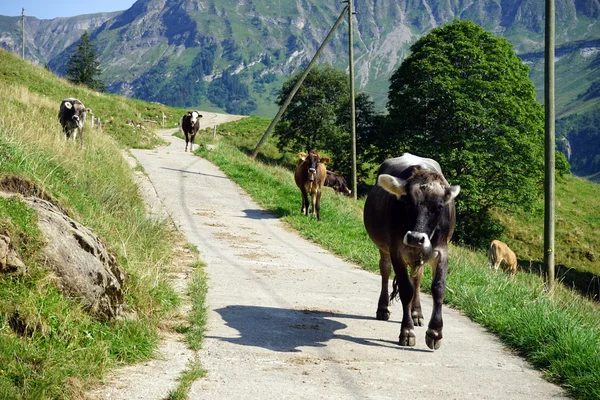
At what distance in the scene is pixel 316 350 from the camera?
6.89 m

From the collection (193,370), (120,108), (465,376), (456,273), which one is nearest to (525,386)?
(465,376)

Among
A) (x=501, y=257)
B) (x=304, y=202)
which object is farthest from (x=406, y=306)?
(x=501, y=257)

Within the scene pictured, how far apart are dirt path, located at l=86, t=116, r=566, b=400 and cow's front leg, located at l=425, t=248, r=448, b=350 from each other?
0.59 ft

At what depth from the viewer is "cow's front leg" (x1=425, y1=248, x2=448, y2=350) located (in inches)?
273

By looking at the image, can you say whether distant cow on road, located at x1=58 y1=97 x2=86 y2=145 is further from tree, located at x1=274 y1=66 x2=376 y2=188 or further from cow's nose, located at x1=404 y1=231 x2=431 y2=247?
tree, located at x1=274 y1=66 x2=376 y2=188

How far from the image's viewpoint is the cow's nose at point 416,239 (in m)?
6.56

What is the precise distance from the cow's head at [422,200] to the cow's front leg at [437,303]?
0.76ft

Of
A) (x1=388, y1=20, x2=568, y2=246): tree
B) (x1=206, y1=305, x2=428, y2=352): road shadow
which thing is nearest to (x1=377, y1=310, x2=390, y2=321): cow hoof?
(x1=206, y1=305, x2=428, y2=352): road shadow

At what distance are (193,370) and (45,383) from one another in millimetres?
1463

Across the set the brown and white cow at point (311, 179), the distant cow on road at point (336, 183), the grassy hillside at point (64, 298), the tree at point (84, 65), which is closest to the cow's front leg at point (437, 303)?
the grassy hillside at point (64, 298)

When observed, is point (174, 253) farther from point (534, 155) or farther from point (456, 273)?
point (534, 155)

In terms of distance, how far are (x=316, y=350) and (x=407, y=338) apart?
43.4 inches

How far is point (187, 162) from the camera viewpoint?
27.3 metres

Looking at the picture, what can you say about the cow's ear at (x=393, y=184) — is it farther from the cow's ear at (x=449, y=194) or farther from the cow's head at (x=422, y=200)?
the cow's ear at (x=449, y=194)
